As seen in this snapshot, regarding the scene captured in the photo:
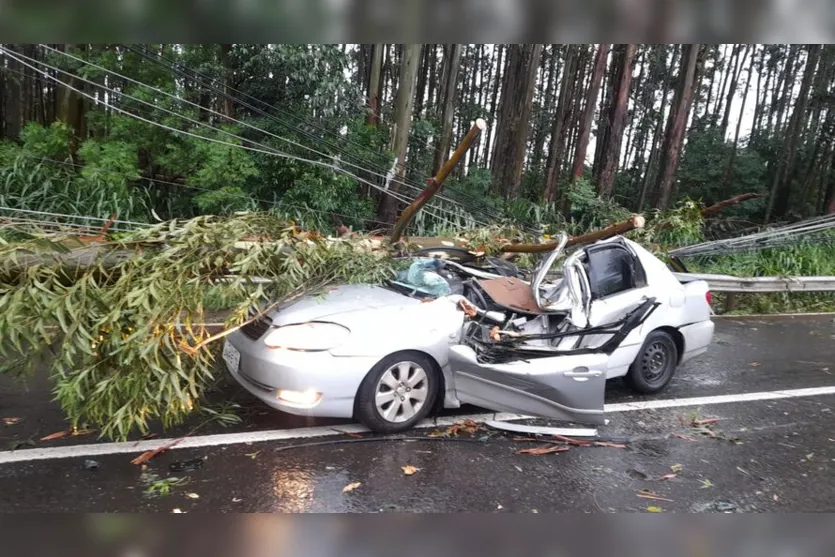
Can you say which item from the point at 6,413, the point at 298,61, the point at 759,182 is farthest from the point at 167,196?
the point at 759,182

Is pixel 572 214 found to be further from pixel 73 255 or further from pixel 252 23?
pixel 252 23

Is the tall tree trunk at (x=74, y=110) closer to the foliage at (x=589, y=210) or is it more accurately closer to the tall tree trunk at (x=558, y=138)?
the foliage at (x=589, y=210)

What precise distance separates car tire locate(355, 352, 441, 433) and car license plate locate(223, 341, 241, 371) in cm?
102

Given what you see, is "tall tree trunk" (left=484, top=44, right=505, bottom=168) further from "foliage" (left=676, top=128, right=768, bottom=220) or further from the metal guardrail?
the metal guardrail

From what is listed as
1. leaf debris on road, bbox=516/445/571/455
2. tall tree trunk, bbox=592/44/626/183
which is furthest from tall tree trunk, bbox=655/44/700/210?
leaf debris on road, bbox=516/445/571/455

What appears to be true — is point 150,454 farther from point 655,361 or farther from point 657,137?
point 657,137

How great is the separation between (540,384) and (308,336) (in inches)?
66.3

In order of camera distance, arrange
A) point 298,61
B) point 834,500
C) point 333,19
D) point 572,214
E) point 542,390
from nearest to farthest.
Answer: point 333,19
point 834,500
point 542,390
point 298,61
point 572,214

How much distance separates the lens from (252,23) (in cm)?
117

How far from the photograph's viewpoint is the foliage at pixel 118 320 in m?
3.42

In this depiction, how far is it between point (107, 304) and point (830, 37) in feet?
12.3

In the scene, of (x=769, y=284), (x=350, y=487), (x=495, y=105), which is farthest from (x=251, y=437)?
(x=495, y=105)

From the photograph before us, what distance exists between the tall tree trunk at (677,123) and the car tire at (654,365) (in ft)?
36.1

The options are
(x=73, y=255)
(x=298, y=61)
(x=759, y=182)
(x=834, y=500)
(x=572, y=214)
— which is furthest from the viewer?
(x=759, y=182)
